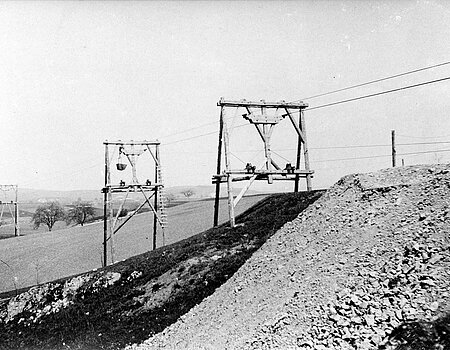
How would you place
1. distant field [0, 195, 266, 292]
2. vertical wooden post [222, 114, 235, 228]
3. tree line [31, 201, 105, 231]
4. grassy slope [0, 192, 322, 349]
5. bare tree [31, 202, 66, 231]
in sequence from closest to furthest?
grassy slope [0, 192, 322, 349] → vertical wooden post [222, 114, 235, 228] → distant field [0, 195, 266, 292] → tree line [31, 201, 105, 231] → bare tree [31, 202, 66, 231]

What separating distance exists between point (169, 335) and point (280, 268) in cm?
310

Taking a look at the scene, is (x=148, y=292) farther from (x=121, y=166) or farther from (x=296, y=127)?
(x=121, y=166)

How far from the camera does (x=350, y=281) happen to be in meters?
7.89

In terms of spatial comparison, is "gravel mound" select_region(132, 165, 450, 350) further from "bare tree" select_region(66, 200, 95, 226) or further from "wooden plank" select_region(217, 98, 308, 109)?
"bare tree" select_region(66, 200, 95, 226)

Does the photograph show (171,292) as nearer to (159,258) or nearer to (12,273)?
(159,258)

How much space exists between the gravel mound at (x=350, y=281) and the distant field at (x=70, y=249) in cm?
1992

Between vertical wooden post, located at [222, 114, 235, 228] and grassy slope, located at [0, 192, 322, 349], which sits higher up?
vertical wooden post, located at [222, 114, 235, 228]

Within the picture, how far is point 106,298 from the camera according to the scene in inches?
575

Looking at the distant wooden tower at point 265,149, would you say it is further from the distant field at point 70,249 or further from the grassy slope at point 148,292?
the distant field at point 70,249

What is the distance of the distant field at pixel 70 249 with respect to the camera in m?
31.6

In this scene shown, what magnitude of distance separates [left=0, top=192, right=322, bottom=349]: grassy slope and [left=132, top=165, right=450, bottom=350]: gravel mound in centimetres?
107

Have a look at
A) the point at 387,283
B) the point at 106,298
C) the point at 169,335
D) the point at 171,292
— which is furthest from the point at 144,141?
the point at 387,283

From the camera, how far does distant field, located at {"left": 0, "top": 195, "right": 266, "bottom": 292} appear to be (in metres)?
31.6

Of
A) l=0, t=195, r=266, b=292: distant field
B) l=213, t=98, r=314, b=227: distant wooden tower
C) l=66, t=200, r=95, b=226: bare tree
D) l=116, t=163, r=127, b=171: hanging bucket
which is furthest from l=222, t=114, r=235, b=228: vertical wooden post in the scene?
l=66, t=200, r=95, b=226: bare tree
